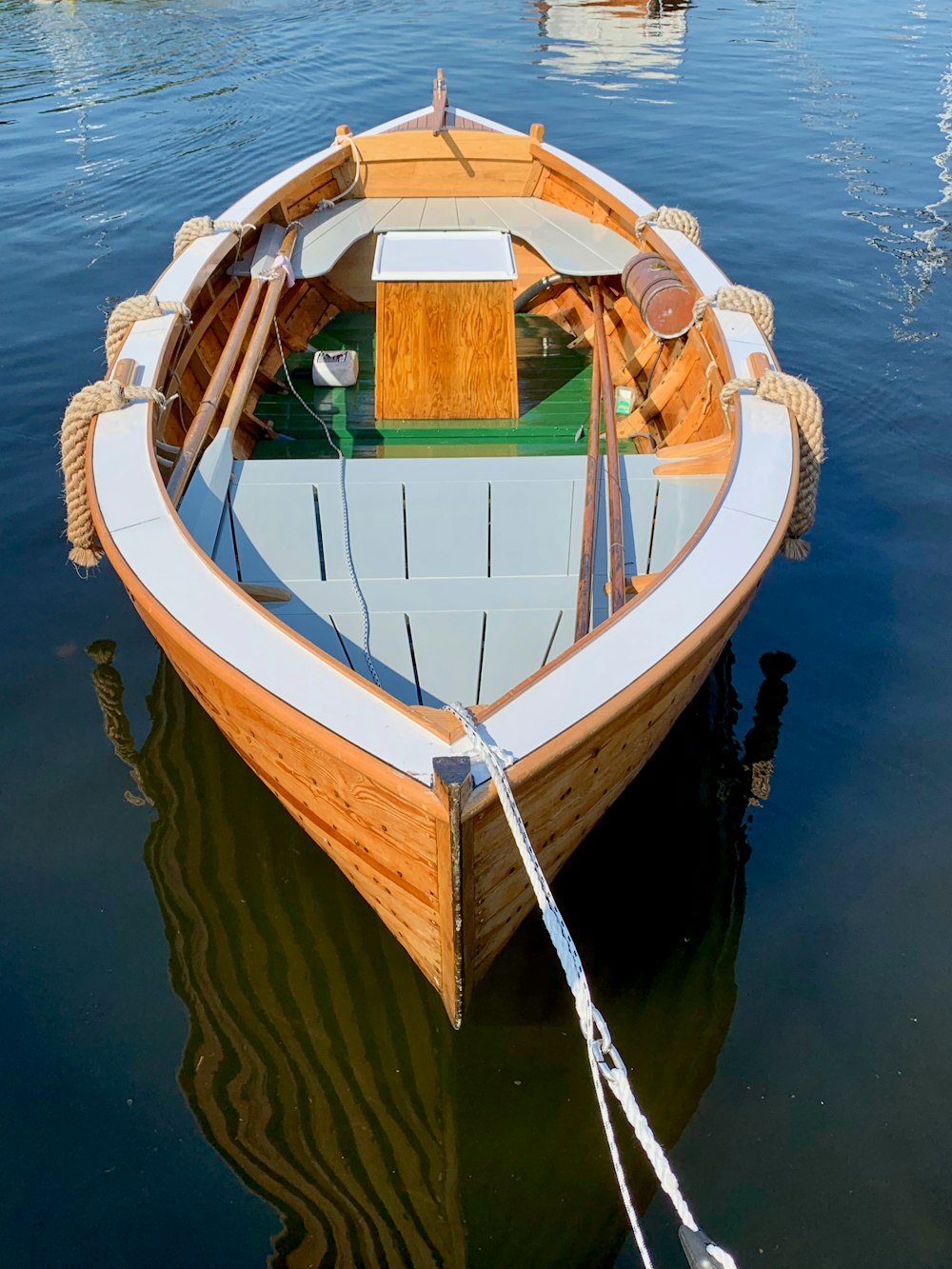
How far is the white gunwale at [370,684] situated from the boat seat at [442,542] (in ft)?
1.43

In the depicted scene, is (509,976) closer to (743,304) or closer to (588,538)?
(588,538)

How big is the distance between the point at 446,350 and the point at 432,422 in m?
0.43

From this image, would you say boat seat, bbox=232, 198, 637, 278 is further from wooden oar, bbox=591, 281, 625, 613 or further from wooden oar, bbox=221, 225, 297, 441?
wooden oar, bbox=591, 281, 625, 613

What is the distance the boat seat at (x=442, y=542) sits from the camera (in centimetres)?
416

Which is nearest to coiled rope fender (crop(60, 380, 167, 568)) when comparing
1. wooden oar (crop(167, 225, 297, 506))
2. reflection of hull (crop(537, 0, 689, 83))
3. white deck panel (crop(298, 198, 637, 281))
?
wooden oar (crop(167, 225, 297, 506))

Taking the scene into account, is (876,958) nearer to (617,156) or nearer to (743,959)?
(743,959)

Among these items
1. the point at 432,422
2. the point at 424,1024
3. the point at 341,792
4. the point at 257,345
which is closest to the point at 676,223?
the point at 432,422

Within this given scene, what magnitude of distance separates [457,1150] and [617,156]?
12893 millimetres

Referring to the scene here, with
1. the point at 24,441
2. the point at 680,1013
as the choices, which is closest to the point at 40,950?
the point at 680,1013

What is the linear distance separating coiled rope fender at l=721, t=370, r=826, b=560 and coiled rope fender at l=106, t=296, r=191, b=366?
116 inches

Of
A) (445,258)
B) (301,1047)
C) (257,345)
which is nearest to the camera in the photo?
(301,1047)

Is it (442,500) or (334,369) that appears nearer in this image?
(442,500)

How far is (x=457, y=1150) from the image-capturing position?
339 centimetres

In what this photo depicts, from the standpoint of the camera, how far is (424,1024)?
3773 millimetres
